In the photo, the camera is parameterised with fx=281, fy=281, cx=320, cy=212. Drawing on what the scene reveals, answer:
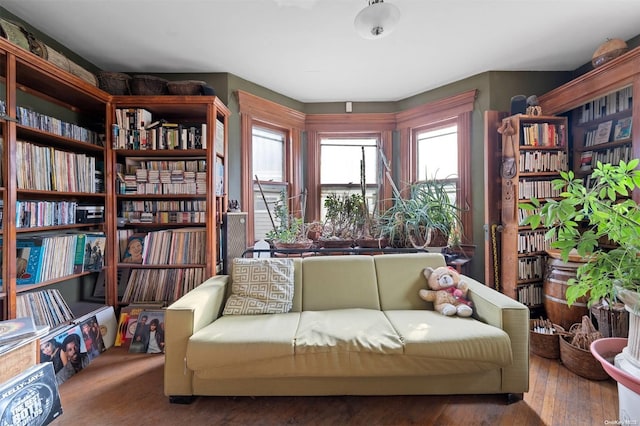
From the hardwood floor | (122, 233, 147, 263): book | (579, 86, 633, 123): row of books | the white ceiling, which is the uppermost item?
the white ceiling

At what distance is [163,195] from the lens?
2490 mm

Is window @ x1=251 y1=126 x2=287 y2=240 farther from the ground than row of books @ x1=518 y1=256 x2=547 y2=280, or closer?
farther from the ground

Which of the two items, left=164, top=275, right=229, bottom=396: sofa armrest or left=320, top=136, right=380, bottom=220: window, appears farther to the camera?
left=320, top=136, right=380, bottom=220: window

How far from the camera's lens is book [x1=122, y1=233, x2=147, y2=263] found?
100 inches

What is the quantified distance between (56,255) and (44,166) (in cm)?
64

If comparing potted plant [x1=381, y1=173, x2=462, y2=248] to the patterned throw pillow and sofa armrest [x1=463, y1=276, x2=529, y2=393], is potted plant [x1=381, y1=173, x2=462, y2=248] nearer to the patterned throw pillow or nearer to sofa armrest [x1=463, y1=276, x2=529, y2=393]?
sofa armrest [x1=463, y1=276, x2=529, y2=393]

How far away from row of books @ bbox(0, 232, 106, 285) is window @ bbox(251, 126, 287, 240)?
1.46m

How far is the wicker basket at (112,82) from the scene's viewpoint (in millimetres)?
2428

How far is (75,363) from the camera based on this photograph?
197cm

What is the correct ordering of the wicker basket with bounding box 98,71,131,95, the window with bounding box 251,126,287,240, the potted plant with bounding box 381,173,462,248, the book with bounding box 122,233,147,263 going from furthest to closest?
1. the window with bounding box 251,126,287,240
2. the potted plant with bounding box 381,173,462,248
3. the book with bounding box 122,233,147,263
4. the wicker basket with bounding box 98,71,131,95

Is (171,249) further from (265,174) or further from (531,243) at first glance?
(531,243)

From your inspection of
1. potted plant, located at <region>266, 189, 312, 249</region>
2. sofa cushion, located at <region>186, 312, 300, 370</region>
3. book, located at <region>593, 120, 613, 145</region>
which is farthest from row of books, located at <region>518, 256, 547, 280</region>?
sofa cushion, located at <region>186, 312, 300, 370</region>

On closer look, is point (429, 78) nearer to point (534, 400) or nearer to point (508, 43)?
point (508, 43)

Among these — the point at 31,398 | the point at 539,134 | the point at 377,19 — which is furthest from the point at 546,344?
the point at 31,398
